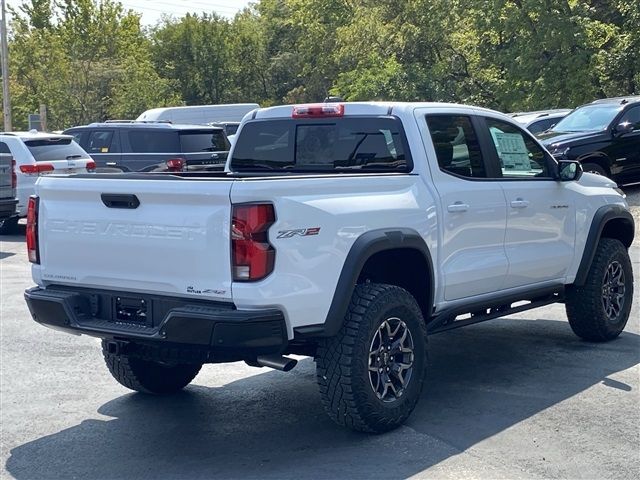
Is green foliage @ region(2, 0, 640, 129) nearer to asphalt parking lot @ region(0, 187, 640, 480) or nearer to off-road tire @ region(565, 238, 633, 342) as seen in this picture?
off-road tire @ region(565, 238, 633, 342)

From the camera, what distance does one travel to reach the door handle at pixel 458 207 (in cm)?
621

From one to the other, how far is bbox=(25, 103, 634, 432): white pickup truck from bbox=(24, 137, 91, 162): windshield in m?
10.2

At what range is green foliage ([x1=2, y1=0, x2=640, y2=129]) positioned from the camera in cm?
2889

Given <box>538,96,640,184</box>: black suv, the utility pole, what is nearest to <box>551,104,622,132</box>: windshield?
<box>538,96,640,184</box>: black suv

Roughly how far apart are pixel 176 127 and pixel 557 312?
Answer: 11.1 metres

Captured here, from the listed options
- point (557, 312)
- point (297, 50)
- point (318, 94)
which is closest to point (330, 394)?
point (557, 312)

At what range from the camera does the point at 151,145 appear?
18859 millimetres

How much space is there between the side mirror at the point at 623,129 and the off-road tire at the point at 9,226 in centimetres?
1032

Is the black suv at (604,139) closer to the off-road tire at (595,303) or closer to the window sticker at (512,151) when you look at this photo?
the off-road tire at (595,303)

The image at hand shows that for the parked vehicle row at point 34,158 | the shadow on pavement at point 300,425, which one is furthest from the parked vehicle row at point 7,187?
the shadow on pavement at point 300,425

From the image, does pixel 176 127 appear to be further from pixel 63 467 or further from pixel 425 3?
pixel 425 3

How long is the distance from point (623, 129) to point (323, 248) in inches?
482

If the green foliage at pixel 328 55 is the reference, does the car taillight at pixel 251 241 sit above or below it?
below

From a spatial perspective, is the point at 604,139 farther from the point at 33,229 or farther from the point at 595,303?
the point at 33,229
